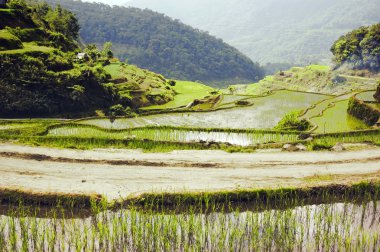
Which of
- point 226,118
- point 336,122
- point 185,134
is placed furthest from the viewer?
point 226,118

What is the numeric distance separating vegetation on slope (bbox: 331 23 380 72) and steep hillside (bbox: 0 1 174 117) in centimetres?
5861

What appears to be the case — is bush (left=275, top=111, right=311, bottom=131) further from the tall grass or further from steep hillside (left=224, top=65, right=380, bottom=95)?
steep hillside (left=224, top=65, right=380, bottom=95)

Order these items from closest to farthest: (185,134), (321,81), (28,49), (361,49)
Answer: (185,134)
(28,49)
(361,49)
(321,81)

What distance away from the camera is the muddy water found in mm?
11336

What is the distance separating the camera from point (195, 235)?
1191cm

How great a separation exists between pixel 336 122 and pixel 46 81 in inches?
1139

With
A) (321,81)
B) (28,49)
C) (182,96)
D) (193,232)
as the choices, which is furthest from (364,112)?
(321,81)

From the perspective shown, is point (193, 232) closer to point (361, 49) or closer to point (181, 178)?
point (181, 178)

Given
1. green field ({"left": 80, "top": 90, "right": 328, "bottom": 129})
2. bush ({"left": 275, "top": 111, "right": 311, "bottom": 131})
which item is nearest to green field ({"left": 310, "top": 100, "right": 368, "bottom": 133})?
bush ({"left": 275, "top": 111, "right": 311, "bottom": 131})

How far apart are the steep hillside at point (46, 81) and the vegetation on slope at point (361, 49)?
58.6 meters

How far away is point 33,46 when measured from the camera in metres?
42.0

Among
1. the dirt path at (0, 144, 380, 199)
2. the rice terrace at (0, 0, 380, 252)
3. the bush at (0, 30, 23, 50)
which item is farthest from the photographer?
the bush at (0, 30, 23, 50)

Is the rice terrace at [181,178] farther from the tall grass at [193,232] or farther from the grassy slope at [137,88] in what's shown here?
the grassy slope at [137,88]

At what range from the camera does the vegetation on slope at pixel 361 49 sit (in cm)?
8325
